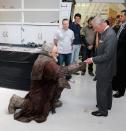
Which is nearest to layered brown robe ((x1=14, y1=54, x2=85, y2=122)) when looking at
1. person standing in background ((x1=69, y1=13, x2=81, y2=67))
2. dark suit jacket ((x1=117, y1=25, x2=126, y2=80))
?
dark suit jacket ((x1=117, y1=25, x2=126, y2=80))

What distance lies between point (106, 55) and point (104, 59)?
7cm

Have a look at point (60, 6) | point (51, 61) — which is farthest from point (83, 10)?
point (51, 61)

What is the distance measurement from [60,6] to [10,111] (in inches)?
145

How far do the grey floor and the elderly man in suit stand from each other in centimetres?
31

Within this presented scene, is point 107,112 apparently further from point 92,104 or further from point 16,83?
point 16,83

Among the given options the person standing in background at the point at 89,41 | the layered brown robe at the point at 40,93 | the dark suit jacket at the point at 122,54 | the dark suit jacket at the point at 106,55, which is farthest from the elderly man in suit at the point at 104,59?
the person standing in background at the point at 89,41

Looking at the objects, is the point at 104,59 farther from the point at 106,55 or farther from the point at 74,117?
the point at 74,117

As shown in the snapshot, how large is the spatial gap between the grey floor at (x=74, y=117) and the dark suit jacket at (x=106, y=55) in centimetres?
69

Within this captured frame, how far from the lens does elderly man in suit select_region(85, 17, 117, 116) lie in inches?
152

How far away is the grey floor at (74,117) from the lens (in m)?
3.73

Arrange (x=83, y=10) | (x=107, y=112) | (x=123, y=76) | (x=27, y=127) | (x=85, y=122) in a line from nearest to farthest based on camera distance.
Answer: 1. (x=27, y=127)
2. (x=85, y=122)
3. (x=107, y=112)
4. (x=123, y=76)
5. (x=83, y=10)

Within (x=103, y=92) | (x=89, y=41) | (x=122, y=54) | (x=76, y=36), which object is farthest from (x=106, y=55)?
(x=76, y=36)

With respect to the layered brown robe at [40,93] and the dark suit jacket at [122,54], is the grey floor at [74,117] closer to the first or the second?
the layered brown robe at [40,93]

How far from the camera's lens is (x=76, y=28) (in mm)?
6895
